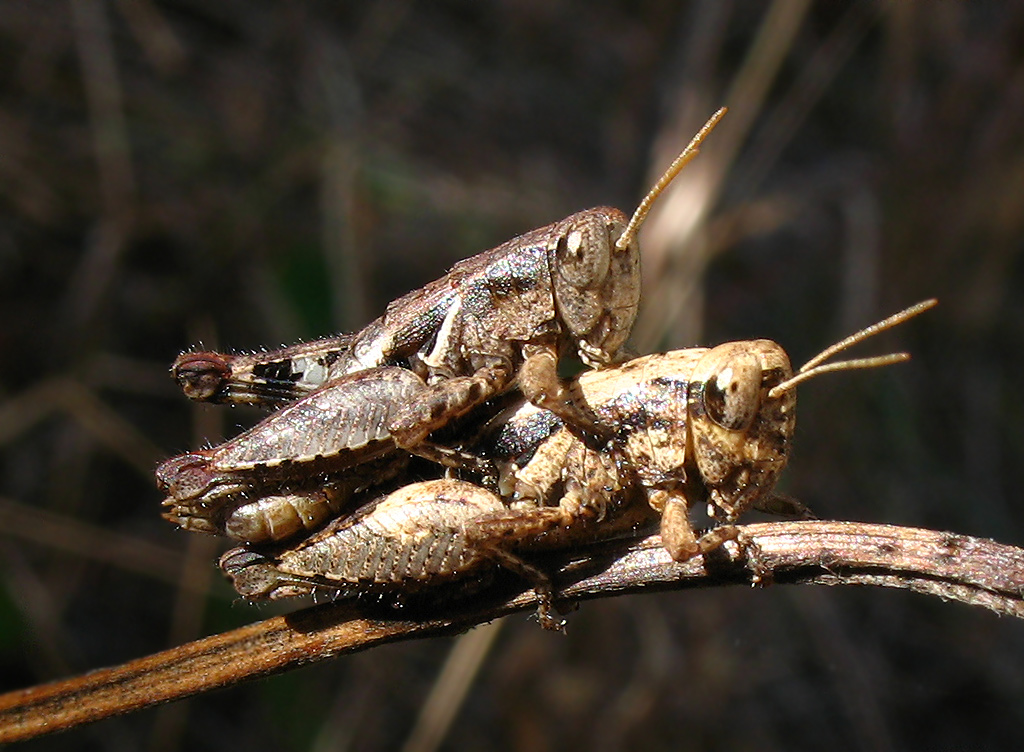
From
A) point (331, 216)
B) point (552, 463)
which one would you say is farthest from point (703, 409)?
point (331, 216)

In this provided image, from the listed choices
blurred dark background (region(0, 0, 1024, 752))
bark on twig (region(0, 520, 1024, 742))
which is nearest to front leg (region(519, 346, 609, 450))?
bark on twig (region(0, 520, 1024, 742))

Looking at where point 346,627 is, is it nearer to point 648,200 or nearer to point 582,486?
point 582,486

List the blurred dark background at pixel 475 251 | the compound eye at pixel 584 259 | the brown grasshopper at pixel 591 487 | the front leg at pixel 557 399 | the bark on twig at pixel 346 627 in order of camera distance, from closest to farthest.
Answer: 1. the bark on twig at pixel 346 627
2. the brown grasshopper at pixel 591 487
3. the front leg at pixel 557 399
4. the compound eye at pixel 584 259
5. the blurred dark background at pixel 475 251

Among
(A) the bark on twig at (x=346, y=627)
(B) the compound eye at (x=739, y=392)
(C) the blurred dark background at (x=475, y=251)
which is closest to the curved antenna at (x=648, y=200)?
→ (B) the compound eye at (x=739, y=392)

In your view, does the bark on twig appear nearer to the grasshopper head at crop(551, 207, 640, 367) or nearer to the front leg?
the front leg

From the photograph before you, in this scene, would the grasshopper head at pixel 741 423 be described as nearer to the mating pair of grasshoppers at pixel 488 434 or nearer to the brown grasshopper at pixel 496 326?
the mating pair of grasshoppers at pixel 488 434

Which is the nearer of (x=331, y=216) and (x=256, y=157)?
(x=331, y=216)

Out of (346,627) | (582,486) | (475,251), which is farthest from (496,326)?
(475,251)

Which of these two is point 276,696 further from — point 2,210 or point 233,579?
point 2,210
